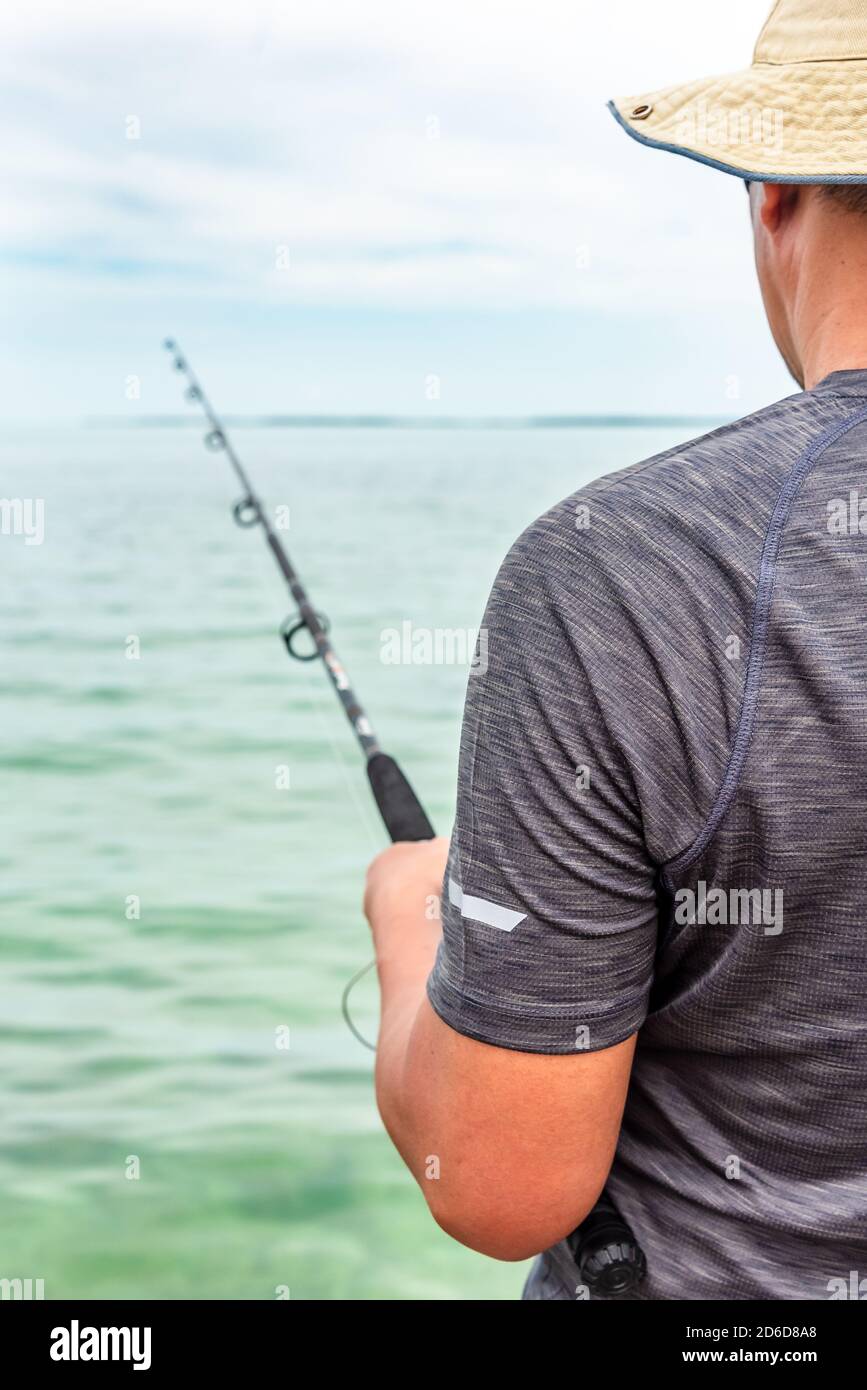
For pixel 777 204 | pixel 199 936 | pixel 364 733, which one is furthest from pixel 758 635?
pixel 199 936

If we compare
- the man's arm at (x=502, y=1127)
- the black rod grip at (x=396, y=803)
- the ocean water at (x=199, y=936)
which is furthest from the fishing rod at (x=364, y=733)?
the man's arm at (x=502, y=1127)

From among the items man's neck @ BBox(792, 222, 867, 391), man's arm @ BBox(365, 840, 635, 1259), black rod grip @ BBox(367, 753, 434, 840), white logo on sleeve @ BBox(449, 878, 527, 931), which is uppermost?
man's neck @ BBox(792, 222, 867, 391)

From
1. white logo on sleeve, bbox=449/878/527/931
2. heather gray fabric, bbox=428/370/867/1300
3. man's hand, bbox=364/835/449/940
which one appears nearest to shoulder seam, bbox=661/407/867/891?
heather gray fabric, bbox=428/370/867/1300

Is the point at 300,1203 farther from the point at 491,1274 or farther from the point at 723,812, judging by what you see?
the point at 723,812

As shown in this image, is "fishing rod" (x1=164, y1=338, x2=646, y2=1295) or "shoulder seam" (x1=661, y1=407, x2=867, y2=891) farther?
"fishing rod" (x1=164, y1=338, x2=646, y2=1295)

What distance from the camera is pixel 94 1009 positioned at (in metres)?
4.91

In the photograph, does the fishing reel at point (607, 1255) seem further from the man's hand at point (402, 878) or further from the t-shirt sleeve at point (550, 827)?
the man's hand at point (402, 878)

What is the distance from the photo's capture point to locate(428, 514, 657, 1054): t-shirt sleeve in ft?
2.83

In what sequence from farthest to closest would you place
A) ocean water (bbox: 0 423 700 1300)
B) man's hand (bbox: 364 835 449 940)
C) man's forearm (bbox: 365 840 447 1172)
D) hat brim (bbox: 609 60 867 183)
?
ocean water (bbox: 0 423 700 1300) → man's hand (bbox: 364 835 449 940) → man's forearm (bbox: 365 840 447 1172) → hat brim (bbox: 609 60 867 183)

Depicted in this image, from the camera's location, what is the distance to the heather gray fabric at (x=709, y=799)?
85 centimetres

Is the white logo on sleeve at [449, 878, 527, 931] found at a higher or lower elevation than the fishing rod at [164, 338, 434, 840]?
higher

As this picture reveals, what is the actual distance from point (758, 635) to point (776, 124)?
374 mm

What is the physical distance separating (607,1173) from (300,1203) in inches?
114

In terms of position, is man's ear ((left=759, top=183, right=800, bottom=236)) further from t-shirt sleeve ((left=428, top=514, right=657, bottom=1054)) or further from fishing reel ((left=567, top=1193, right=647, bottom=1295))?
fishing reel ((left=567, top=1193, right=647, bottom=1295))
